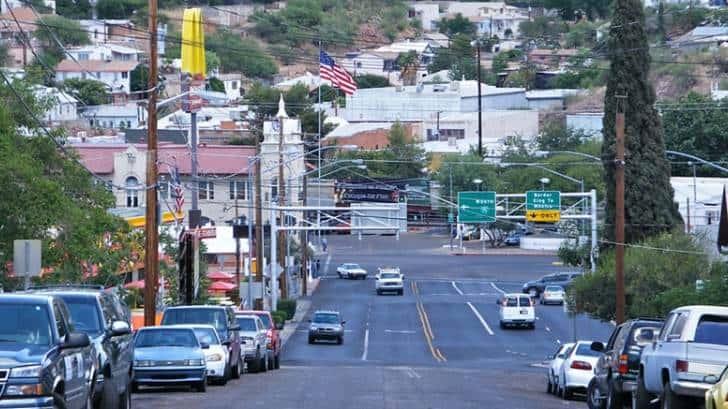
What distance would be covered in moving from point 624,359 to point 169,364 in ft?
32.1

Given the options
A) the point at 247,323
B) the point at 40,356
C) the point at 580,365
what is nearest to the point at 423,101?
the point at 247,323

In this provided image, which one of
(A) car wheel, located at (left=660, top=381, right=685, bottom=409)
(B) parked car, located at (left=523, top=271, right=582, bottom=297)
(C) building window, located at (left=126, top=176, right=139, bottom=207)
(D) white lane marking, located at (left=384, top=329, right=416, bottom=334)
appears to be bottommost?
(D) white lane marking, located at (left=384, top=329, right=416, bottom=334)

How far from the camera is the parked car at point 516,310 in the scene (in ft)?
231

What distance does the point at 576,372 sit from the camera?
3509 cm

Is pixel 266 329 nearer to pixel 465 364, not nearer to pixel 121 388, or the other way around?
pixel 465 364

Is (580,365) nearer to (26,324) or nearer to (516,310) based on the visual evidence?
(26,324)

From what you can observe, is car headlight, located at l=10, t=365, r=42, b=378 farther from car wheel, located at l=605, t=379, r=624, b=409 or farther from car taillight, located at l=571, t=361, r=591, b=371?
car taillight, located at l=571, t=361, r=591, b=371

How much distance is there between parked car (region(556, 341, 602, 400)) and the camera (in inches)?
1379

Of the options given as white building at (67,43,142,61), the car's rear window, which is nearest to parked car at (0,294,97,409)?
the car's rear window

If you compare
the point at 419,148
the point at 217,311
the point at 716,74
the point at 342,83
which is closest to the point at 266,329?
the point at 217,311

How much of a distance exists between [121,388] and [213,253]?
60.8m

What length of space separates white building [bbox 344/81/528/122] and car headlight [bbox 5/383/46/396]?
14345 cm

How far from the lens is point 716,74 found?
152625mm

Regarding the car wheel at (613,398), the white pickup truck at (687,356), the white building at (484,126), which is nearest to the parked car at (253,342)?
the car wheel at (613,398)
